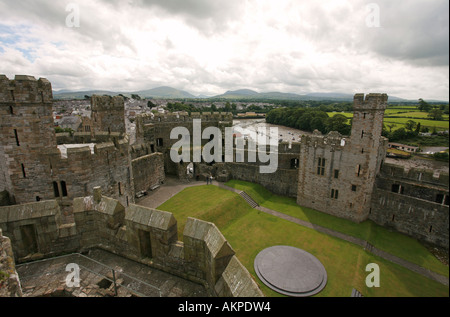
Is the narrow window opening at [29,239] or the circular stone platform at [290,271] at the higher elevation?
the narrow window opening at [29,239]

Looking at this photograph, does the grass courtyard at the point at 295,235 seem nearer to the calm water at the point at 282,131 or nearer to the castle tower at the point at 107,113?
the castle tower at the point at 107,113

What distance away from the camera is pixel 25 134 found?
35.6ft

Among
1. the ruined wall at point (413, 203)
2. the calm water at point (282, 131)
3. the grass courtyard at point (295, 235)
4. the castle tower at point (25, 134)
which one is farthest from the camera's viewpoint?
the calm water at point (282, 131)

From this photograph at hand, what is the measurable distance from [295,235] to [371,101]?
12.0 meters

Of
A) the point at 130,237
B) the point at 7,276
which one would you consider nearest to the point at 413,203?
the point at 130,237

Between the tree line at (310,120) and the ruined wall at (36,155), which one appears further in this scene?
the tree line at (310,120)

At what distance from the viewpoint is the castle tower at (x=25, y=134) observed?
10461 mm

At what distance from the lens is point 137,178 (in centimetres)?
2208

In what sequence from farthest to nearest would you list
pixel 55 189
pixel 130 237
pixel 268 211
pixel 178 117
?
pixel 178 117
pixel 268 211
pixel 55 189
pixel 130 237

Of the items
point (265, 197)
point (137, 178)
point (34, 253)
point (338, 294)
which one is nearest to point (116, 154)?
point (34, 253)

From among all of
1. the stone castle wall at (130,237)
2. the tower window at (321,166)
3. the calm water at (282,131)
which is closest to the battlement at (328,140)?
the tower window at (321,166)

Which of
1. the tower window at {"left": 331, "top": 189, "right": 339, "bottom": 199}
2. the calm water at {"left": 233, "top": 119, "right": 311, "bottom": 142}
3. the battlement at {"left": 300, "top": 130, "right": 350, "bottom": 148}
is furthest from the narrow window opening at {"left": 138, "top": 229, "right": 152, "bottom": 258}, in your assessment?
the calm water at {"left": 233, "top": 119, "right": 311, "bottom": 142}

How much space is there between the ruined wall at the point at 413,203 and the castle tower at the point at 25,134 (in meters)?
23.9

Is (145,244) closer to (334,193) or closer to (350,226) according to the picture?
(350,226)
